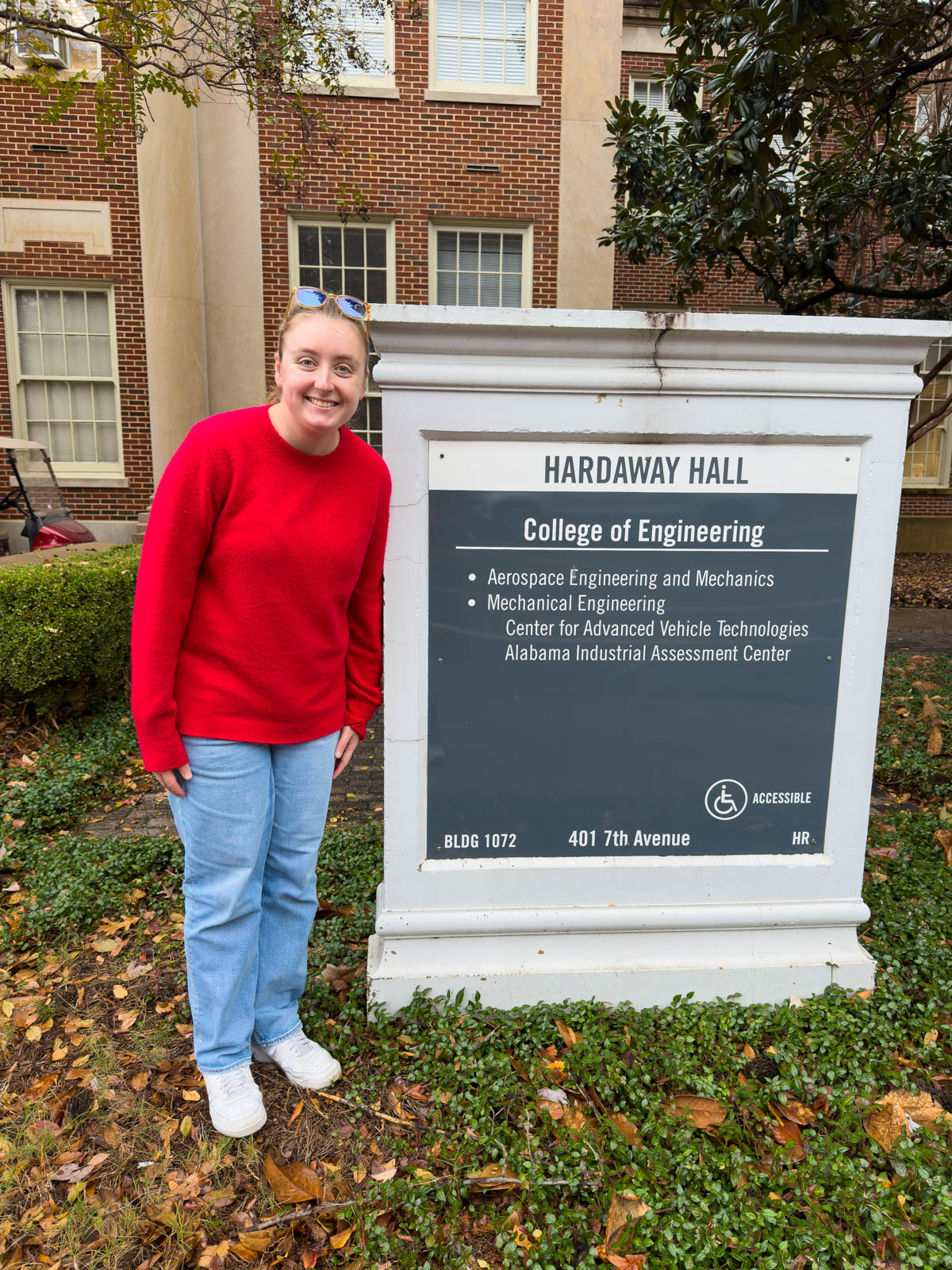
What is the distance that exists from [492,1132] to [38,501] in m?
10.7

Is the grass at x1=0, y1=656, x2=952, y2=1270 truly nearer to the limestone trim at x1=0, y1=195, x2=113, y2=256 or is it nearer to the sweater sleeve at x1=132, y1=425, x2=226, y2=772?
the sweater sleeve at x1=132, y1=425, x2=226, y2=772

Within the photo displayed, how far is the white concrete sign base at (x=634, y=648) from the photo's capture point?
236 centimetres

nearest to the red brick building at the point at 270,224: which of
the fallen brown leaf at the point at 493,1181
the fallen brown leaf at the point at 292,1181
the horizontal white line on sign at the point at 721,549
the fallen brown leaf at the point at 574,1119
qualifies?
the horizontal white line on sign at the point at 721,549

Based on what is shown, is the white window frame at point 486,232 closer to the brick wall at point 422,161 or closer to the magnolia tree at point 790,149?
the brick wall at point 422,161

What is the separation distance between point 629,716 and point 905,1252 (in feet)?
4.64

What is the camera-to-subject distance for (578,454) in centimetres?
241

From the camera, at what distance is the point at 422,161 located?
12.1 meters

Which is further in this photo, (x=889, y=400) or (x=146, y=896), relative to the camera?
(x=146, y=896)

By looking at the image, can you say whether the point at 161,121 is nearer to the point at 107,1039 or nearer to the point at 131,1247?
the point at 107,1039

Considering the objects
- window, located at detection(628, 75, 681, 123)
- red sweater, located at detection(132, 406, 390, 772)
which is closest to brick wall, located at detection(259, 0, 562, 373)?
window, located at detection(628, 75, 681, 123)

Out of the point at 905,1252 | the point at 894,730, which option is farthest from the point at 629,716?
the point at 894,730

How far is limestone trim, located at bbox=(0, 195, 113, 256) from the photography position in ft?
38.2

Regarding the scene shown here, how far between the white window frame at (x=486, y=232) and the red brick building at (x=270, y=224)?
0.08ft

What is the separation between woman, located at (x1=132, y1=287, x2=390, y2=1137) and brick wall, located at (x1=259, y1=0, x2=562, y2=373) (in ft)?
36.2
